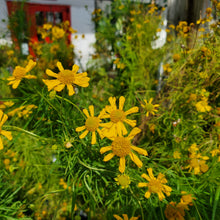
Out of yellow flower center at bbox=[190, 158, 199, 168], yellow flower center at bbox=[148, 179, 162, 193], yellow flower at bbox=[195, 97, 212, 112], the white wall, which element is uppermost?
the white wall

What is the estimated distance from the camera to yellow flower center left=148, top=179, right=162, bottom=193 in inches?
25.5

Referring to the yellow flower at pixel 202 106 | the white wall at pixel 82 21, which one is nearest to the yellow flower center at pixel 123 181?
the yellow flower at pixel 202 106

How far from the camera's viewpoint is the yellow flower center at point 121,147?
590mm

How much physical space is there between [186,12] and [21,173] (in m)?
2.04

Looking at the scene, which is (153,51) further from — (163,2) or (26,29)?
(26,29)

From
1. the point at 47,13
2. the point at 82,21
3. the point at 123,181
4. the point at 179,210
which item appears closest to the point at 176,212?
the point at 179,210

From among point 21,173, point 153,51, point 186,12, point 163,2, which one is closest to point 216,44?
point 186,12

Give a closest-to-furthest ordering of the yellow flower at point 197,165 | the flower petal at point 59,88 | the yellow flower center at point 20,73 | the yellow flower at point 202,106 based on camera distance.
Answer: the flower petal at point 59,88 → the yellow flower center at point 20,73 → the yellow flower at point 197,165 → the yellow flower at point 202,106

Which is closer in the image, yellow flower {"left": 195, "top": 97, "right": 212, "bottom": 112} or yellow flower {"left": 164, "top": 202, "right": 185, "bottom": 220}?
yellow flower {"left": 164, "top": 202, "right": 185, "bottom": 220}

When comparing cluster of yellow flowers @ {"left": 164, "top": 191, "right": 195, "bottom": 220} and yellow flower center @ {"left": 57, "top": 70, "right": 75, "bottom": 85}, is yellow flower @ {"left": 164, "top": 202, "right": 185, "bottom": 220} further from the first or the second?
yellow flower center @ {"left": 57, "top": 70, "right": 75, "bottom": 85}

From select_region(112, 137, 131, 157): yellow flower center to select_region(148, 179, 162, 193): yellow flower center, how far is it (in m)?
0.19

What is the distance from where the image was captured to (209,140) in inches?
42.5

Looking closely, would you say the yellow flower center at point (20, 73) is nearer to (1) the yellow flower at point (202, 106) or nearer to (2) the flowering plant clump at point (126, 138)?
(2) the flowering plant clump at point (126, 138)

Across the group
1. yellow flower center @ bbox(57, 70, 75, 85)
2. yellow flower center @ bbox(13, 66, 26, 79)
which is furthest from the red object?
yellow flower center @ bbox(57, 70, 75, 85)
